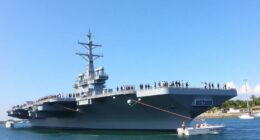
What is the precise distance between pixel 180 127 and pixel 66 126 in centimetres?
1776

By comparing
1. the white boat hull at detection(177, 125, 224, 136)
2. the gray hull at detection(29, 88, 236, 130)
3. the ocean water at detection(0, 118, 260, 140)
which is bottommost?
the ocean water at detection(0, 118, 260, 140)

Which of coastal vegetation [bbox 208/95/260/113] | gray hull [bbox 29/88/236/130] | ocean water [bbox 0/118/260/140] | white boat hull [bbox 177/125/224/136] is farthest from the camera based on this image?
coastal vegetation [bbox 208/95/260/113]

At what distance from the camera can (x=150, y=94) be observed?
2747 cm

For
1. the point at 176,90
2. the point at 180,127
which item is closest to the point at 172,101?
the point at 176,90

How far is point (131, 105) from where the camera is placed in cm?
2978

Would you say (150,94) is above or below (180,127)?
→ above

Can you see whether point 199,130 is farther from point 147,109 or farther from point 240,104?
point 240,104

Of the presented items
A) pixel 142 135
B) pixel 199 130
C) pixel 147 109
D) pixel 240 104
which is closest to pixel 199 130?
pixel 199 130

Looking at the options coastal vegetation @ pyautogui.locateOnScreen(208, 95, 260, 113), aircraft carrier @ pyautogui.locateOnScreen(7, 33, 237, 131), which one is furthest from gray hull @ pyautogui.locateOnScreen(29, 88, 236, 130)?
coastal vegetation @ pyautogui.locateOnScreen(208, 95, 260, 113)

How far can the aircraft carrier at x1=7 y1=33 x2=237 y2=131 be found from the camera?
27609mm

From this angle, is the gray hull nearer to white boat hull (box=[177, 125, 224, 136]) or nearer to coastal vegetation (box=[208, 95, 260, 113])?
white boat hull (box=[177, 125, 224, 136])

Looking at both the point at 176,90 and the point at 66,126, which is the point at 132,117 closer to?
the point at 176,90

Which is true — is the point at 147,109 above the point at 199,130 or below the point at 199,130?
above

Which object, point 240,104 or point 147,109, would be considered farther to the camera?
point 240,104
